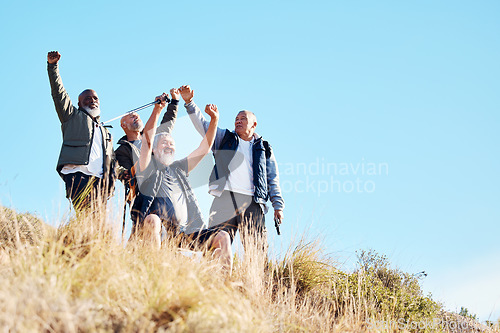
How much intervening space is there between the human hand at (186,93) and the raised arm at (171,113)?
8cm

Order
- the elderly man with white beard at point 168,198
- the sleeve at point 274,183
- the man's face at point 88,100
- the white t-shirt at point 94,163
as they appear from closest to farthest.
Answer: the elderly man with white beard at point 168,198, the white t-shirt at point 94,163, the man's face at point 88,100, the sleeve at point 274,183

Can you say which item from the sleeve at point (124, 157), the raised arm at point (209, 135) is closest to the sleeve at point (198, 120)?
the raised arm at point (209, 135)

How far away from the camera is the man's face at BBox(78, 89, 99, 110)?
20.5 ft

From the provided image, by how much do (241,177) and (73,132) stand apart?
6.42 ft

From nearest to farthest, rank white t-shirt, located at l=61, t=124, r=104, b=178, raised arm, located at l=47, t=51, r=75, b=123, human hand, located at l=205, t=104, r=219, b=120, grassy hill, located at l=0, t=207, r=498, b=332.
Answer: grassy hill, located at l=0, t=207, r=498, b=332, white t-shirt, located at l=61, t=124, r=104, b=178, raised arm, located at l=47, t=51, r=75, b=123, human hand, located at l=205, t=104, r=219, b=120

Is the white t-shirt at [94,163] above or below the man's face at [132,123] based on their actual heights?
A: below

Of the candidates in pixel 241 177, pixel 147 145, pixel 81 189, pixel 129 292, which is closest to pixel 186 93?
pixel 147 145

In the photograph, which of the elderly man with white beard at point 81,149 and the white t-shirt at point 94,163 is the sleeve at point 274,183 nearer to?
the elderly man with white beard at point 81,149

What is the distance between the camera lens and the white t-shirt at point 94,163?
573cm

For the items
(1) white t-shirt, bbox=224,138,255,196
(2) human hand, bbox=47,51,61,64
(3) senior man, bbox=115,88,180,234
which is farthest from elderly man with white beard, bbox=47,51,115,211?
(1) white t-shirt, bbox=224,138,255,196

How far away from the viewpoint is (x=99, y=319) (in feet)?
11.1

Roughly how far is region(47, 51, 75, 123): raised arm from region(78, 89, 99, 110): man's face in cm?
33

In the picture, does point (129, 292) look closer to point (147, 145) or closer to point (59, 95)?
point (147, 145)

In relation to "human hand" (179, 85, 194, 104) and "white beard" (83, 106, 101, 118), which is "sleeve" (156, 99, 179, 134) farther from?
"white beard" (83, 106, 101, 118)
